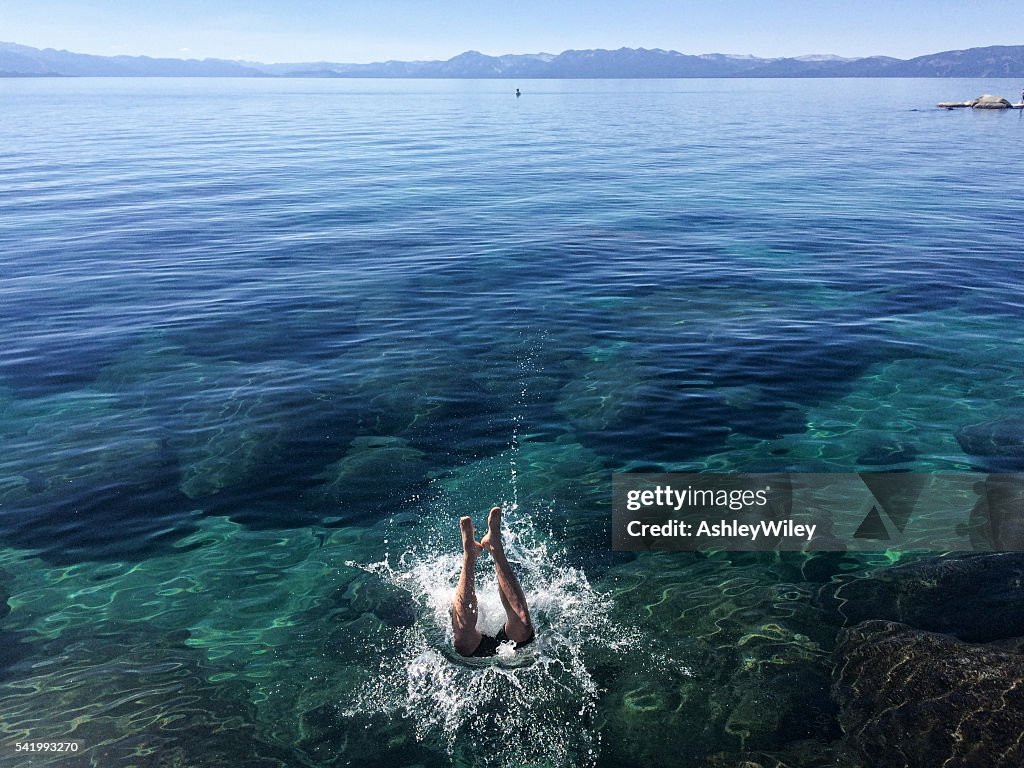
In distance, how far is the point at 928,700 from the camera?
1000cm

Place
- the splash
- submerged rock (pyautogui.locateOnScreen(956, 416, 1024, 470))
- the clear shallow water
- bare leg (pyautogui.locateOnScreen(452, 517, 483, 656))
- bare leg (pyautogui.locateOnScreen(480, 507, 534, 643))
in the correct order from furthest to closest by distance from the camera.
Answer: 1. submerged rock (pyautogui.locateOnScreen(956, 416, 1024, 470))
2. bare leg (pyautogui.locateOnScreen(480, 507, 534, 643))
3. bare leg (pyautogui.locateOnScreen(452, 517, 483, 656))
4. the clear shallow water
5. the splash

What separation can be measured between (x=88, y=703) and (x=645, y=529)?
10746 millimetres

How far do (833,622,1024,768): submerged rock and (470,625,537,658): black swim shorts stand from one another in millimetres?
5260

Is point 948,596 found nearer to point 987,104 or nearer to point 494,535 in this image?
point 494,535

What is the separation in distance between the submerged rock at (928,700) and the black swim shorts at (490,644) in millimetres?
5260

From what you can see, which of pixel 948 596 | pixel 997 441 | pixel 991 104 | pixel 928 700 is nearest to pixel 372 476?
pixel 928 700

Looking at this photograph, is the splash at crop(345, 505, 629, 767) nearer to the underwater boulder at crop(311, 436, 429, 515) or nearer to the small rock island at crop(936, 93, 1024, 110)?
the underwater boulder at crop(311, 436, 429, 515)

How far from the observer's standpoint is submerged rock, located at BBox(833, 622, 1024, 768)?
9.29 m

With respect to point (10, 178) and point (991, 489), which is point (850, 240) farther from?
point (10, 178)

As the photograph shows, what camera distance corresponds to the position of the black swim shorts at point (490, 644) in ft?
37.0

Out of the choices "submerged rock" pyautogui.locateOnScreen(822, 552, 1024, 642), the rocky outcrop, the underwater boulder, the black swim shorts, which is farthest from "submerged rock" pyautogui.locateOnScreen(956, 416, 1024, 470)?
the rocky outcrop

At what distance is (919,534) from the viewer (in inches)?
563

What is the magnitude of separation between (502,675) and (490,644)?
60cm

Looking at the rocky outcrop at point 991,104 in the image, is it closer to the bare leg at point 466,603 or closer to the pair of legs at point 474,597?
the pair of legs at point 474,597
